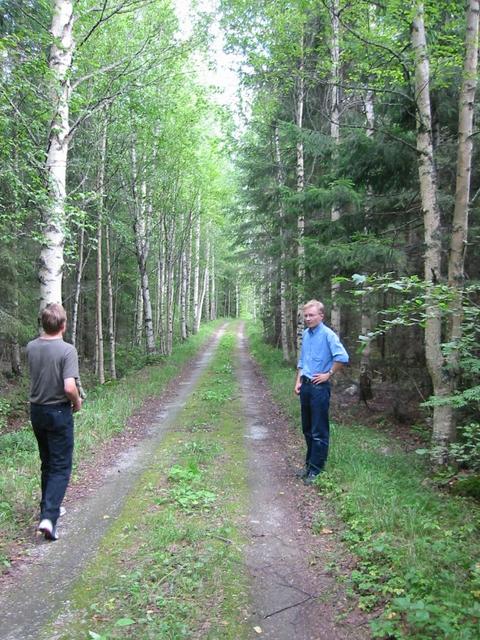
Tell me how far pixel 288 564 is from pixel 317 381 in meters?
2.37

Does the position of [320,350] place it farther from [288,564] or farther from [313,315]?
[288,564]

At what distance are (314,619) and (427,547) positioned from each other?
3.76ft

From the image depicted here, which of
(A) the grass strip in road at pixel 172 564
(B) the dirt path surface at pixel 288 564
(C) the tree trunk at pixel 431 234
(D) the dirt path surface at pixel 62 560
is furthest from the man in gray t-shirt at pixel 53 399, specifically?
(C) the tree trunk at pixel 431 234

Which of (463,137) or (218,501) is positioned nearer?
(218,501)

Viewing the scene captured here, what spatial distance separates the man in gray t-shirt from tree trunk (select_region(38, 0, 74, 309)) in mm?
2846

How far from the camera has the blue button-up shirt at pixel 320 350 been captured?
18.8 ft

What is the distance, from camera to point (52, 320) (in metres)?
4.37

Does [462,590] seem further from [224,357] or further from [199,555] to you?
[224,357]

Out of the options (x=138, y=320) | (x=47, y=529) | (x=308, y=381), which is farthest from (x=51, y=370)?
(x=138, y=320)

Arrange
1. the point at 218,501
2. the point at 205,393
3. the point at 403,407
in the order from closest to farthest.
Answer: the point at 218,501 → the point at 403,407 → the point at 205,393

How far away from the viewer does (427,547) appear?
362cm

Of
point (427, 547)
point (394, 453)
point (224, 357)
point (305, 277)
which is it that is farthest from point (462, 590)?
point (224, 357)

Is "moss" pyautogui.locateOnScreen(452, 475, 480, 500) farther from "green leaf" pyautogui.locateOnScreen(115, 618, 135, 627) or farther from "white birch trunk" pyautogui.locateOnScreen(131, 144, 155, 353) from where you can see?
"white birch trunk" pyautogui.locateOnScreen(131, 144, 155, 353)

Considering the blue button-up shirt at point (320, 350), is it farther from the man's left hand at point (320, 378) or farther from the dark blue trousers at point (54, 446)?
the dark blue trousers at point (54, 446)
